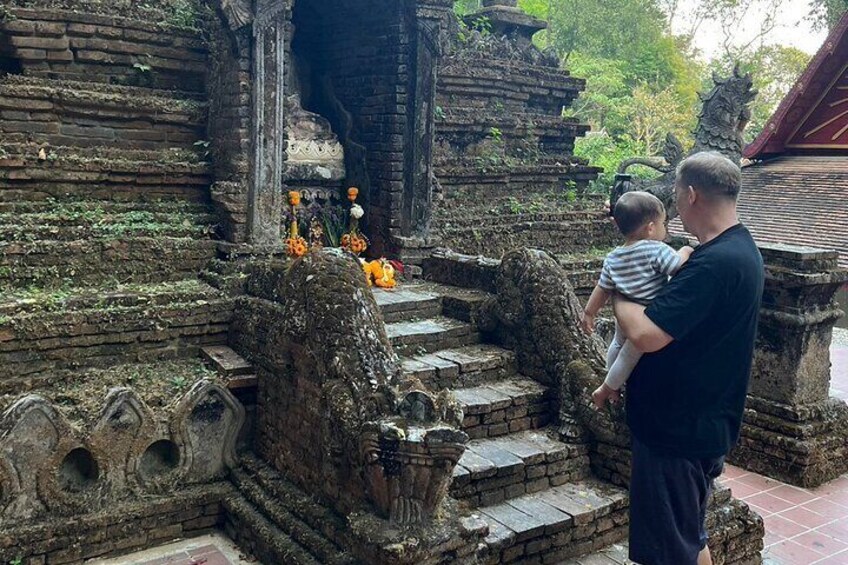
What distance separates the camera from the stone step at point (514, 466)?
192 inches

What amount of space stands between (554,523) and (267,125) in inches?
162

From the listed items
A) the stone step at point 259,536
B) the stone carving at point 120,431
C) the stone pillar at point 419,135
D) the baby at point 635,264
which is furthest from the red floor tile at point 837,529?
the stone carving at point 120,431

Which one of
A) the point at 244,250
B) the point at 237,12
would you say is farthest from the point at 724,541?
the point at 237,12

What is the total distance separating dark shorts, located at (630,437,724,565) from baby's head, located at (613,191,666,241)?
3.12 ft

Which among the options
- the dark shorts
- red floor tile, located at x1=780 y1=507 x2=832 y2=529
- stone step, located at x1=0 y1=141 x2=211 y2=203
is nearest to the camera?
the dark shorts

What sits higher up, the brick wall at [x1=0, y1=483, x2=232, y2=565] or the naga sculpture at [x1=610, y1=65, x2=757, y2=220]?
the naga sculpture at [x1=610, y1=65, x2=757, y2=220]

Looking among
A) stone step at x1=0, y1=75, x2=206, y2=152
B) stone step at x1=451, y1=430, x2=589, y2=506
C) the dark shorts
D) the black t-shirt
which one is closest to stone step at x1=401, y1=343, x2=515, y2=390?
stone step at x1=451, y1=430, x2=589, y2=506

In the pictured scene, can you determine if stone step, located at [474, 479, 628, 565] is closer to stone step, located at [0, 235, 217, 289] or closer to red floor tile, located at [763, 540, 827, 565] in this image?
red floor tile, located at [763, 540, 827, 565]

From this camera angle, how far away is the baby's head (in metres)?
3.63

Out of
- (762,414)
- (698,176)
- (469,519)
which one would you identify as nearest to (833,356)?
(762,414)

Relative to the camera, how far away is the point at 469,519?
4.41 meters

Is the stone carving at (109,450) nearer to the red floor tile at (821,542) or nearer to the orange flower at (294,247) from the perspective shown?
the orange flower at (294,247)

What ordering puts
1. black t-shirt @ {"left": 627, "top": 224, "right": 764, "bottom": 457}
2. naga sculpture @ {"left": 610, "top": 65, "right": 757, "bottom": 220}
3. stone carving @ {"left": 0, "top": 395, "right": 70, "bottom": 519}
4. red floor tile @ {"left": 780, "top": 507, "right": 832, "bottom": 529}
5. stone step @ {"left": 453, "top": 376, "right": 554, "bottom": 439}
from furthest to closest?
naga sculpture @ {"left": 610, "top": 65, "right": 757, "bottom": 220}, red floor tile @ {"left": 780, "top": 507, "right": 832, "bottom": 529}, stone step @ {"left": 453, "top": 376, "right": 554, "bottom": 439}, stone carving @ {"left": 0, "top": 395, "right": 70, "bottom": 519}, black t-shirt @ {"left": 627, "top": 224, "right": 764, "bottom": 457}

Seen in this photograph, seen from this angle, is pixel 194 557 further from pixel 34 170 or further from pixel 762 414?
pixel 762 414
